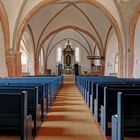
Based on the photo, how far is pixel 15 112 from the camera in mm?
3729

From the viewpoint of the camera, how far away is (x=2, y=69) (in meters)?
16.8

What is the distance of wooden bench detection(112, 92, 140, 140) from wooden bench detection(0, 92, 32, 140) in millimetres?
1235

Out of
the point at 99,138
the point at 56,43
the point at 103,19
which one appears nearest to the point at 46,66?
the point at 56,43

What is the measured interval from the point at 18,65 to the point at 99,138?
12.9 m

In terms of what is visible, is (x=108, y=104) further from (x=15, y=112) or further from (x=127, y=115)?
(x=15, y=112)

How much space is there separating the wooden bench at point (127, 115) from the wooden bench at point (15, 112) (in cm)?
124

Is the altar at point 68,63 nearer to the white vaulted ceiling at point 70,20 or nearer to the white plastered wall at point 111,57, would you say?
the white plastered wall at point 111,57

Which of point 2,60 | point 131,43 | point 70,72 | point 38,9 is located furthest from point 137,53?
point 70,72

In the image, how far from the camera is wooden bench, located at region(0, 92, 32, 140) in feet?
11.8

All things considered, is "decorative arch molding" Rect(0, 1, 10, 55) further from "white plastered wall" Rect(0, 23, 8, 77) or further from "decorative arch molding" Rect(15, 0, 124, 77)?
"decorative arch molding" Rect(15, 0, 124, 77)

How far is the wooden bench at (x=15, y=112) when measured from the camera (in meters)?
3.59

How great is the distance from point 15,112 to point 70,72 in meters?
33.3

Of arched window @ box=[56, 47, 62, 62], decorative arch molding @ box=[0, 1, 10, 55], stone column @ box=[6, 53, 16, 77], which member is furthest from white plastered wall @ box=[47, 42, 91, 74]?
decorative arch molding @ box=[0, 1, 10, 55]

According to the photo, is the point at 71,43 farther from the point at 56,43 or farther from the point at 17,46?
the point at 17,46
